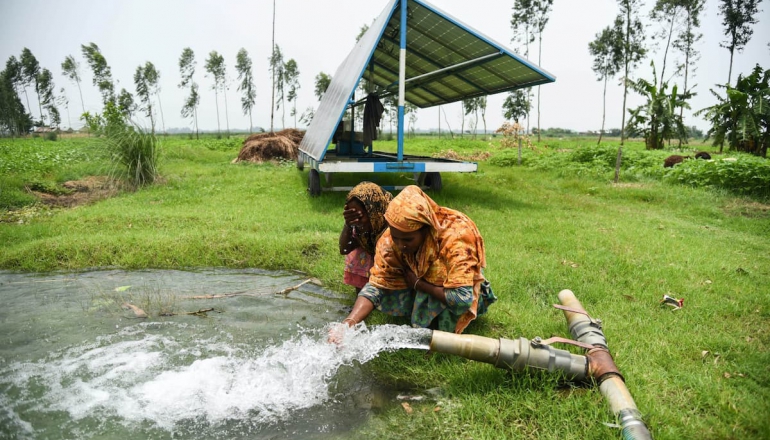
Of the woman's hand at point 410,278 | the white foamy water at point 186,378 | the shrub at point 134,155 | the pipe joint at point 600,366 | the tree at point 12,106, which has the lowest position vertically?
the white foamy water at point 186,378

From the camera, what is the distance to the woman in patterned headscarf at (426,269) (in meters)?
2.55

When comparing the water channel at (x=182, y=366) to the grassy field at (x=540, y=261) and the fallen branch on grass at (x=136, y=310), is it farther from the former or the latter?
the grassy field at (x=540, y=261)

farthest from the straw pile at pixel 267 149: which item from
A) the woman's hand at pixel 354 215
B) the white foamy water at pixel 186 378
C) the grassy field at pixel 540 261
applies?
the white foamy water at pixel 186 378

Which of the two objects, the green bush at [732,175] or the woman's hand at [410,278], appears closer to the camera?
the woman's hand at [410,278]

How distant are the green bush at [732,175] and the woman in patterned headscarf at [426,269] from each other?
8.20m

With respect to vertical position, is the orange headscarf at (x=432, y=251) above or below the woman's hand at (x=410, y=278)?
above

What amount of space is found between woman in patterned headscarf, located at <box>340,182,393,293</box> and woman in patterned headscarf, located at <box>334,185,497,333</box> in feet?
0.88

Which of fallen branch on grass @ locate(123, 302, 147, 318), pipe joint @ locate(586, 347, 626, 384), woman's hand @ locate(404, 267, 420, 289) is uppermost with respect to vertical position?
woman's hand @ locate(404, 267, 420, 289)

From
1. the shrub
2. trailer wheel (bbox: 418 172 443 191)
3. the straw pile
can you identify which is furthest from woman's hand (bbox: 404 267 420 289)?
the straw pile

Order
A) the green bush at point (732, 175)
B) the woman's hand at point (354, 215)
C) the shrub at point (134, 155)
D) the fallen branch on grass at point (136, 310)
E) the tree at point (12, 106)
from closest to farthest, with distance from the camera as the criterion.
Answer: the woman's hand at point (354, 215)
the fallen branch on grass at point (136, 310)
the green bush at point (732, 175)
the shrub at point (134, 155)
the tree at point (12, 106)

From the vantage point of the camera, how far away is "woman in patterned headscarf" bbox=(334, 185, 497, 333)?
2553 mm

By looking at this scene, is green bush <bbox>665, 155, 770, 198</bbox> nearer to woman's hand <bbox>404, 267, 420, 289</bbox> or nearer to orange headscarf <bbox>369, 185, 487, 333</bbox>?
orange headscarf <bbox>369, 185, 487, 333</bbox>

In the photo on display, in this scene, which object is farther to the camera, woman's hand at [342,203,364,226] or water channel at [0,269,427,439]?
woman's hand at [342,203,364,226]

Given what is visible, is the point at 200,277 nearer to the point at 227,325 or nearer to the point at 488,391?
the point at 227,325
